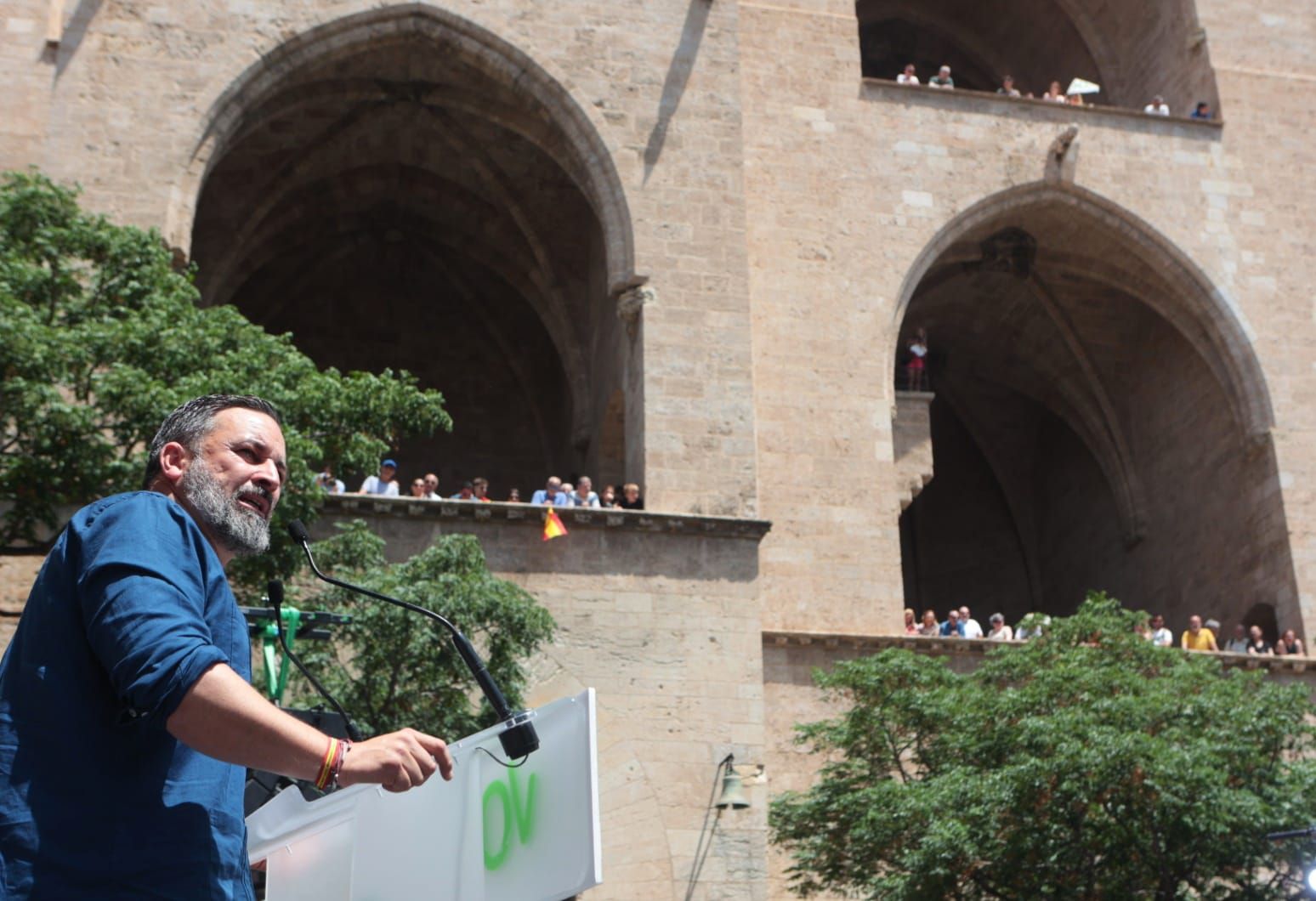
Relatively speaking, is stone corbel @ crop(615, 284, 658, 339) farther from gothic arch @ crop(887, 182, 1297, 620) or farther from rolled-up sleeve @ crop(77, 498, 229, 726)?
rolled-up sleeve @ crop(77, 498, 229, 726)

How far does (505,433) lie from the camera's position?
74.8 ft

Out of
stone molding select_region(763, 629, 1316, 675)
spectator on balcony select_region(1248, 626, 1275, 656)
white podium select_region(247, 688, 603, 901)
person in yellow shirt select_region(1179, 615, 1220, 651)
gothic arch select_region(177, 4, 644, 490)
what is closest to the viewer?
white podium select_region(247, 688, 603, 901)

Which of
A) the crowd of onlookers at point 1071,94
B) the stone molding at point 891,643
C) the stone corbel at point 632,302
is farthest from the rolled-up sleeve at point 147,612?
the crowd of onlookers at point 1071,94

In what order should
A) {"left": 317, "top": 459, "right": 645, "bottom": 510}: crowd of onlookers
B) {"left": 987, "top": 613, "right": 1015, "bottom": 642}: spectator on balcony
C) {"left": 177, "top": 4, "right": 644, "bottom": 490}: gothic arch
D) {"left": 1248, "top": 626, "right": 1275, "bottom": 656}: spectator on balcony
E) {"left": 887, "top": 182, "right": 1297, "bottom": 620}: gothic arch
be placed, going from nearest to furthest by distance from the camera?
{"left": 317, "top": 459, "right": 645, "bottom": 510}: crowd of onlookers
{"left": 987, "top": 613, "right": 1015, "bottom": 642}: spectator on balcony
{"left": 177, "top": 4, "right": 644, "bottom": 490}: gothic arch
{"left": 1248, "top": 626, "right": 1275, "bottom": 656}: spectator on balcony
{"left": 887, "top": 182, "right": 1297, "bottom": 620}: gothic arch

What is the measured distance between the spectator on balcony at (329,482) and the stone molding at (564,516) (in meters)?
0.07

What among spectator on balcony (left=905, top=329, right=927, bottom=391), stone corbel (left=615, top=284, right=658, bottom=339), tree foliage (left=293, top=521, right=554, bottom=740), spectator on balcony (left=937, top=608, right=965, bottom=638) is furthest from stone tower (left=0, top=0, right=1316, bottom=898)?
tree foliage (left=293, top=521, right=554, bottom=740)

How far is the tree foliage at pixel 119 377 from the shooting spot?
10820 millimetres

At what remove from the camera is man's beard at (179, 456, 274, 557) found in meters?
2.46

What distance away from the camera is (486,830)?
3221mm

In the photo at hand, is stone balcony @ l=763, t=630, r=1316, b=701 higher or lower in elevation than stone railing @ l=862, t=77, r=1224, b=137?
lower

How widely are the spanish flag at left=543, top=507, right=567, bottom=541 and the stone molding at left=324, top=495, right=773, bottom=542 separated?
0.07 metres

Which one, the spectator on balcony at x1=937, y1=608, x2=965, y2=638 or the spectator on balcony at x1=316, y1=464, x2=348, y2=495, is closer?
the spectator on balcony at x1=316, y1=464, x2=348, y2=495

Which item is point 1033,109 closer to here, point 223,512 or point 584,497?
point 584,497

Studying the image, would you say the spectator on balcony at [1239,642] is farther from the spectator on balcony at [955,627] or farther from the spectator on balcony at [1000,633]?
the spectator on balcony at [955,627]
